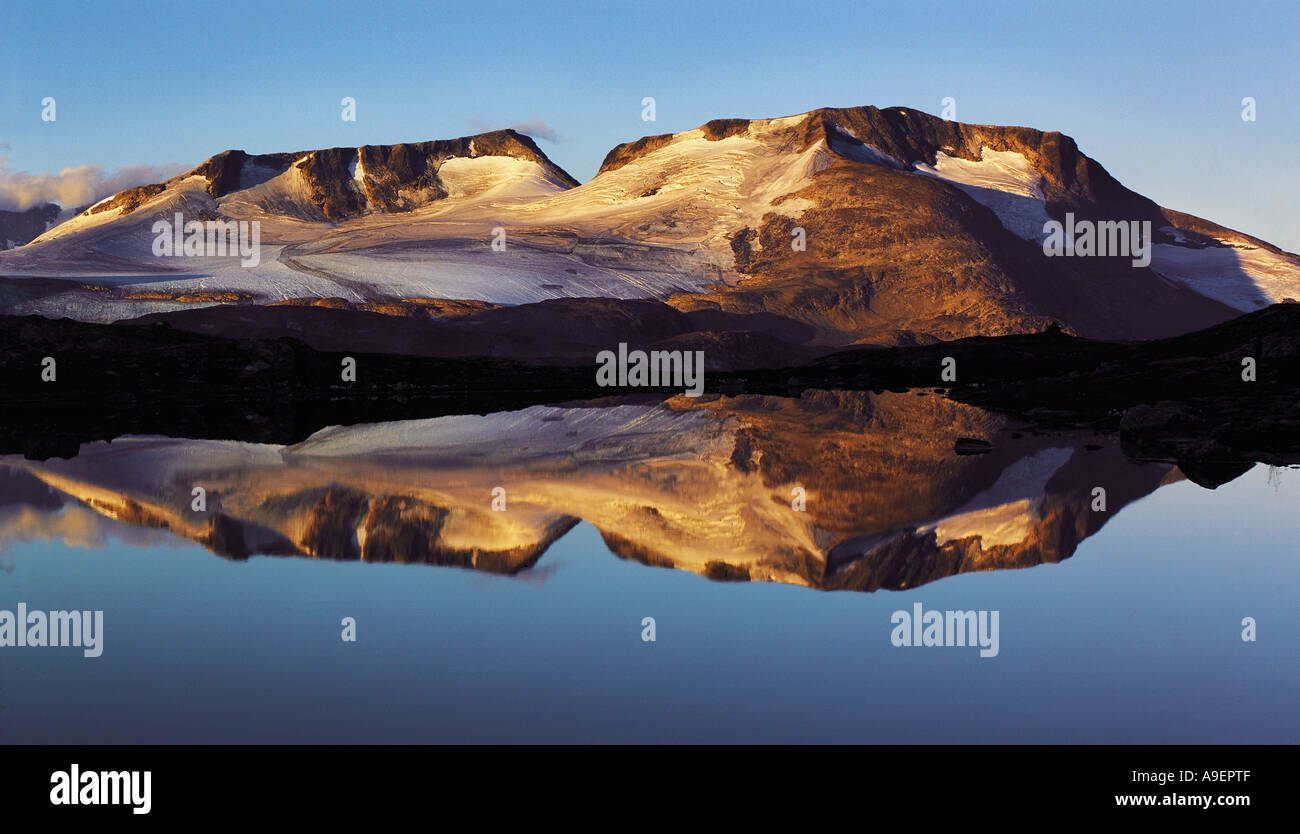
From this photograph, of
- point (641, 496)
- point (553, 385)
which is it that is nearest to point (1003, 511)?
point (641, 496)

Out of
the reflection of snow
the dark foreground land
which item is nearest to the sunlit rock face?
the reflection of snow

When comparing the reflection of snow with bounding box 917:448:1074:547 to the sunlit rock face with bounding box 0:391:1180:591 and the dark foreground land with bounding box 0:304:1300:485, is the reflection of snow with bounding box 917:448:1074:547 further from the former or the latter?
the dark foreground land with bounding box 0:304:1300:485

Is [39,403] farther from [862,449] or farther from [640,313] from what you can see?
[640,313]

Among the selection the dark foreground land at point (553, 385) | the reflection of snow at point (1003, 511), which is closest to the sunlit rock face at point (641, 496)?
the reflection of snow at point (1003, 511)

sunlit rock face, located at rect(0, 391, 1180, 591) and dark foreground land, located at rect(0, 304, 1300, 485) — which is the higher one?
dark foreground land, located at rect(0, 304, 1300, 485)

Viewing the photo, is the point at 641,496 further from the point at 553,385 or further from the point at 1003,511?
the point at 553,385

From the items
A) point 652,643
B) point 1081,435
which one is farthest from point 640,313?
point 652,643

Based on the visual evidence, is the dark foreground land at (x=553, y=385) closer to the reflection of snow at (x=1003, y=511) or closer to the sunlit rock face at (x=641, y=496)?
the sunlit rock face at (x=641, y=496)
